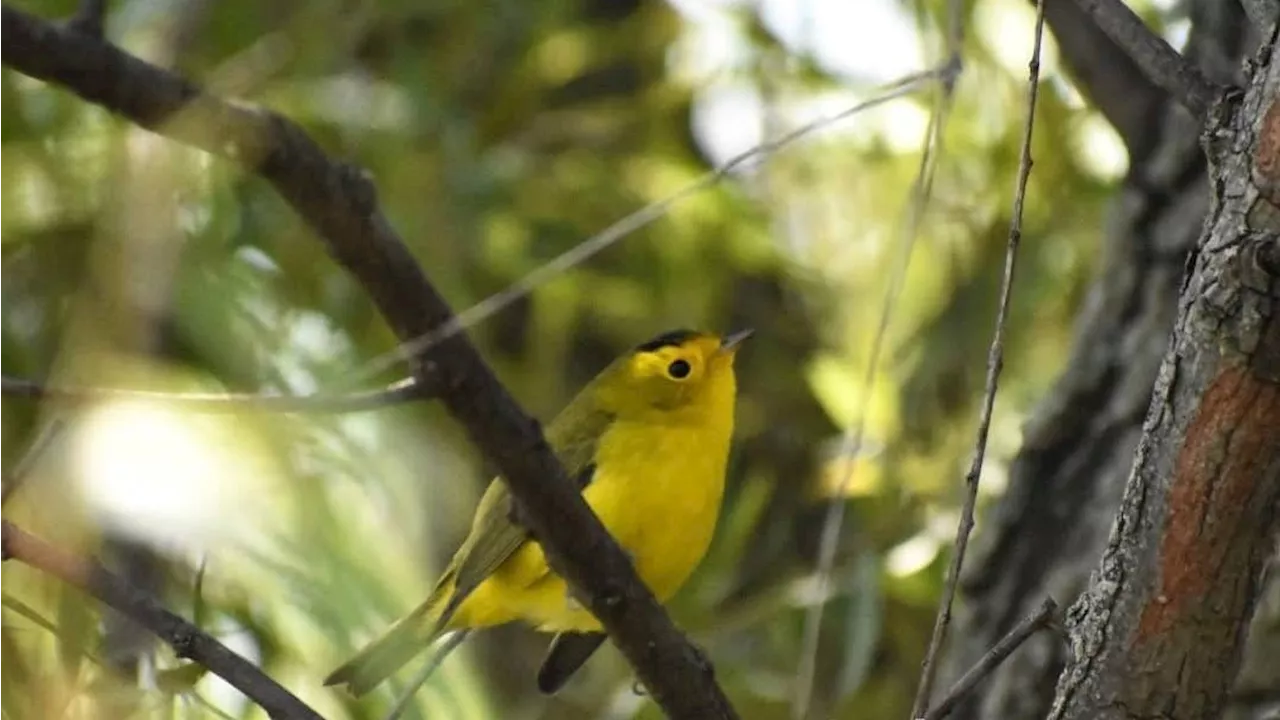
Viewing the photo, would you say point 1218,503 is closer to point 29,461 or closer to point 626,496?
point 29,461

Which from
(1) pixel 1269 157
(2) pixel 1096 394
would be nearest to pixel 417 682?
(1) pixel 1269 157

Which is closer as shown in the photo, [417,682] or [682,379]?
[417,682]

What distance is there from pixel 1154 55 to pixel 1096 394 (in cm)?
95

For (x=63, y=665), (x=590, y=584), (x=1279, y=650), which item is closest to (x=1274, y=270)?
(x=590, y=584)

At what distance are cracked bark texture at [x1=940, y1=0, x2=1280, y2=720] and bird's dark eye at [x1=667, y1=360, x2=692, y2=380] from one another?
0.50m

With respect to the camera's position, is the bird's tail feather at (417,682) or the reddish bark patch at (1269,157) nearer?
the reddish bark patch at (1269,157)

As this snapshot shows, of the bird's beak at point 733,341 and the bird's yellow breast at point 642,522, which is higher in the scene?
the bird's beak at point 733,341

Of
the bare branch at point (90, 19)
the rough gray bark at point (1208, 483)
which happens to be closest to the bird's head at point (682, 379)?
the rough gray bark at point (1208, 483)

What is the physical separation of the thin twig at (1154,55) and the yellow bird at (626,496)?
110 cm

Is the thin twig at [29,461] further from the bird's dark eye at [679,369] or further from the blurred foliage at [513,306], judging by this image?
the bird's dark eye at [679,369]

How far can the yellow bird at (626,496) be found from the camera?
2396 mm

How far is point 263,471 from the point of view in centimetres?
189

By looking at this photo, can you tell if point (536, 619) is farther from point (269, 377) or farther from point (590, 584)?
point (590, 584)

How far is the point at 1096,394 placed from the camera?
7.39 ft
